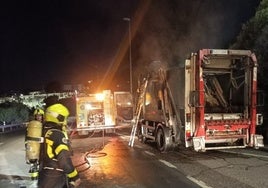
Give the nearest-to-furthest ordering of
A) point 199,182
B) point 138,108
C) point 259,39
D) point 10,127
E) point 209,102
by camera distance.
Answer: point 199,182, point 209,102, point 138,108, point 259,39, point 10,127

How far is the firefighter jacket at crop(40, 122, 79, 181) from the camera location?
5.38 metres

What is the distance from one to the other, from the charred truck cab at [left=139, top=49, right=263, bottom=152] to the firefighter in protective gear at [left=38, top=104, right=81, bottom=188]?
8014 mm

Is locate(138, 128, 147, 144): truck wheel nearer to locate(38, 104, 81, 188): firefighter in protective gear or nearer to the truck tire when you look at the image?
the truck tire

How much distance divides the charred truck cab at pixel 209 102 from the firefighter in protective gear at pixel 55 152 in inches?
316

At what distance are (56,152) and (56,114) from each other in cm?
46

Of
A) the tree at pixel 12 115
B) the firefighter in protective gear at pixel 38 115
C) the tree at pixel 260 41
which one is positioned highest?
the tree at pixel 260 41

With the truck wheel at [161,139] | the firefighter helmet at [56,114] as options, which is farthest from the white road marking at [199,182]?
the firefighter helmet at [56,114]

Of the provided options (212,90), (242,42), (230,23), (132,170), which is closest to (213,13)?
(230,23)

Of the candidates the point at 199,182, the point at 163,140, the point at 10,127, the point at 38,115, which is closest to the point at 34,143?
the point at 38,115

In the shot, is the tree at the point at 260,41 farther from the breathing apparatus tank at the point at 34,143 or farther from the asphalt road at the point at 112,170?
the breathing apparatus tank at the point at 34,143

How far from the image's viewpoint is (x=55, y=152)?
5.48 meters

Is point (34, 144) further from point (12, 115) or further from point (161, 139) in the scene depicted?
point (12, 115)

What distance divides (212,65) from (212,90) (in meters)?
1.45

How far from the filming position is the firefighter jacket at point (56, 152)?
5383 millimetres
